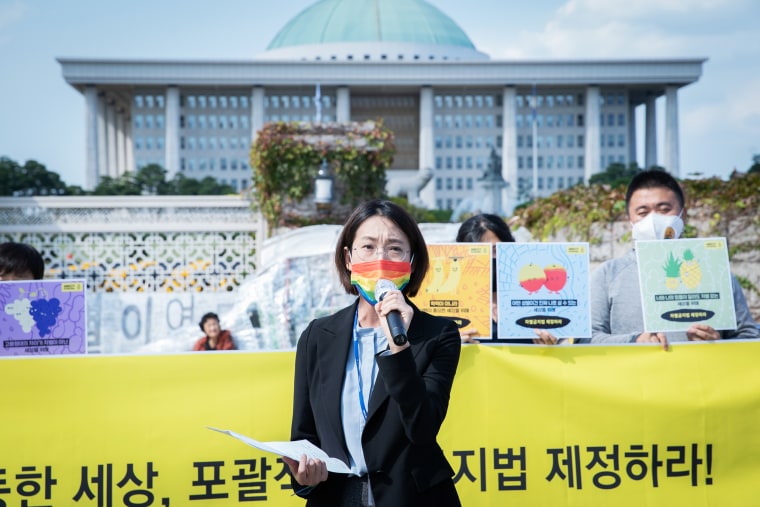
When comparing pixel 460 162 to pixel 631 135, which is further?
pixel 631 135

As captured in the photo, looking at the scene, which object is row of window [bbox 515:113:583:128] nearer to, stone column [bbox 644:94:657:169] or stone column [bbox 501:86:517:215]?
stone column [bbox 501:86:517:215]

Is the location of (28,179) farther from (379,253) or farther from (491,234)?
(379,253)

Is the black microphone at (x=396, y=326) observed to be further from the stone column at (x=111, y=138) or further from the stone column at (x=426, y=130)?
the stone column at (x=111, y=138)

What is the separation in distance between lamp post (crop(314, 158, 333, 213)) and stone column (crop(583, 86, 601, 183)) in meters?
71.3

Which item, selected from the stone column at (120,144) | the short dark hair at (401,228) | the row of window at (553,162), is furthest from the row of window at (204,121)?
the short dark hair at (401,228)

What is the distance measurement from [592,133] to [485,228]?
260 feet

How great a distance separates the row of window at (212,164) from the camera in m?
82.4

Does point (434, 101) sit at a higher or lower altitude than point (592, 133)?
higher

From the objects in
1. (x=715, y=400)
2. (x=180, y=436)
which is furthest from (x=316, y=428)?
(x=715, y=400)

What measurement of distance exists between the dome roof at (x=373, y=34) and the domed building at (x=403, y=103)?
0.19 metres

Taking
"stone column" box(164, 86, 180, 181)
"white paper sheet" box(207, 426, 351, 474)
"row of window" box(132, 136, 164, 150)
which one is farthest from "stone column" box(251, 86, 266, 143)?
"white paper sheet" box(207, 426, 351, 474)

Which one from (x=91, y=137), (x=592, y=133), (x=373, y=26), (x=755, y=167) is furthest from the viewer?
(x=373, y=26)

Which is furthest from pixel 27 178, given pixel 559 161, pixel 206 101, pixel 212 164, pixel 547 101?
pixel 547 101

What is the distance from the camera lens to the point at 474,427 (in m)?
3.38
